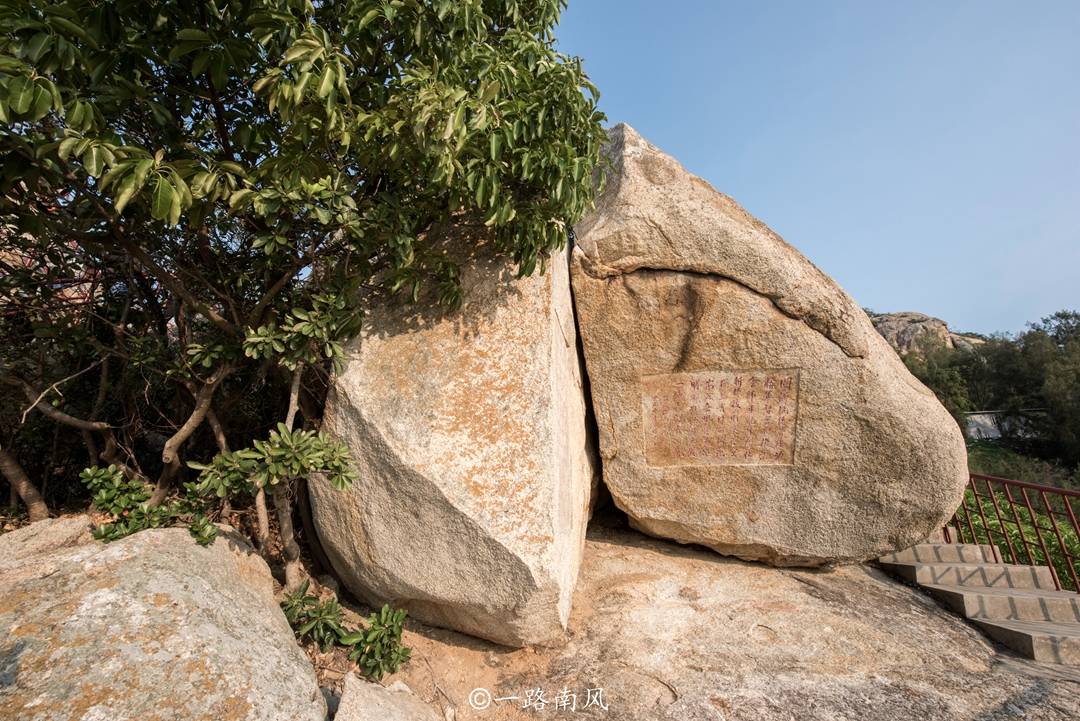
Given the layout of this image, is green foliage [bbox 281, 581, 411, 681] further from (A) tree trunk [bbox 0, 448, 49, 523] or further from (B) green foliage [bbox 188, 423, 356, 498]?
(A) tree trunk [bbox 0, 448, 49, 523]

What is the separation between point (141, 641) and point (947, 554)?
6.24 metres

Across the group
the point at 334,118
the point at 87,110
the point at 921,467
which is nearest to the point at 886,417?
the point at 921,467

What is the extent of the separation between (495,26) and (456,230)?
133cm

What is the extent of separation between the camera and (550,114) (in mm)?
3045

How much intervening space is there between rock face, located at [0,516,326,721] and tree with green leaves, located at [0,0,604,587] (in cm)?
51

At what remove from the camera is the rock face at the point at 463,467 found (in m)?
3.29

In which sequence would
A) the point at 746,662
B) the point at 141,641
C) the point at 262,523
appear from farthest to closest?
the point at 746,662 < the point at 262,523 < the point at 141,641

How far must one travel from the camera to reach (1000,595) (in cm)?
461

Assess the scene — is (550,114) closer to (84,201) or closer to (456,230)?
(456,230)

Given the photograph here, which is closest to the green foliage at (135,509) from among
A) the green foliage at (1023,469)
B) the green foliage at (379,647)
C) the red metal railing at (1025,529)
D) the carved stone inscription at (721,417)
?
the green foliage at (379,647)

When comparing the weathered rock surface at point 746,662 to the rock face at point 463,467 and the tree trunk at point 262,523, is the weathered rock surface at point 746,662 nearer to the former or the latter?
the rock face at point 463,467

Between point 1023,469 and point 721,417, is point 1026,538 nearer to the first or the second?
point 721,417

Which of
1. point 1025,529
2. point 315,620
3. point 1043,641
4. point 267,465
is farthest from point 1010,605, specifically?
point 1025,529

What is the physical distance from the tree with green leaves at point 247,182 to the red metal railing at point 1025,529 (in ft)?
17.3
